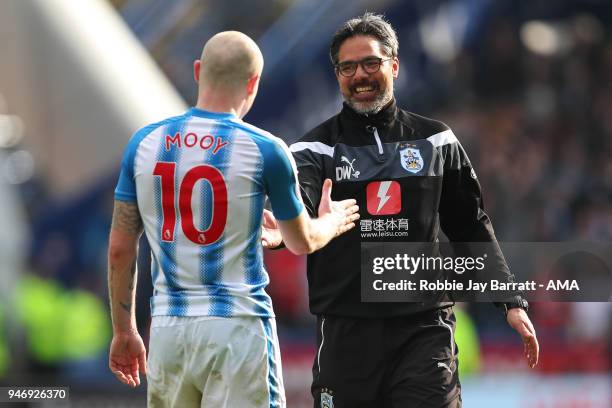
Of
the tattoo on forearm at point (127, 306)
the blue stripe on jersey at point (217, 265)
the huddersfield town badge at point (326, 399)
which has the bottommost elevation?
the huddersfield town badge at point (326, 399)

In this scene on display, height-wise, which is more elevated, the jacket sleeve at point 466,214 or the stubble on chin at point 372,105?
the stubble on chin at point 372,105

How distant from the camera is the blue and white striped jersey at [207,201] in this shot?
4.16 meters

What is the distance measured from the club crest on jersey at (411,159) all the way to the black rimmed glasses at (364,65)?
1.28 feet

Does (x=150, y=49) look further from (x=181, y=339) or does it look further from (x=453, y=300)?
(x=181, y=339)

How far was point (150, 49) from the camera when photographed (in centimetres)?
1244

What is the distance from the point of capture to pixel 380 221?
519 cm

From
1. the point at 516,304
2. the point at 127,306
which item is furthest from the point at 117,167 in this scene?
the point at 127,306

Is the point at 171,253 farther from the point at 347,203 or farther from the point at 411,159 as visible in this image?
the point at 411,159

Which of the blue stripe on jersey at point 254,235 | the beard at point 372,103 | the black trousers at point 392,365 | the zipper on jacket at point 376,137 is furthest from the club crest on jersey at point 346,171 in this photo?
the blue stripe on jersey at point 254,235

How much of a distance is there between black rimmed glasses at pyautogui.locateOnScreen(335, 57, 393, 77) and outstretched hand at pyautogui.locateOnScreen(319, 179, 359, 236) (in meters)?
0.81

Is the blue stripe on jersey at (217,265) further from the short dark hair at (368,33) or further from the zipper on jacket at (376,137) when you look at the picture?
the short dark hair at (368,33)

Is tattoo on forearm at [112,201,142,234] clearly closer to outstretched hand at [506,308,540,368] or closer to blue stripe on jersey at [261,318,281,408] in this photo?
blue stripe on jersey at [261,318,281,408]

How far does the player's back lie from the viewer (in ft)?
13.6

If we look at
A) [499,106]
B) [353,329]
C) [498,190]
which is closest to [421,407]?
[353,329]
